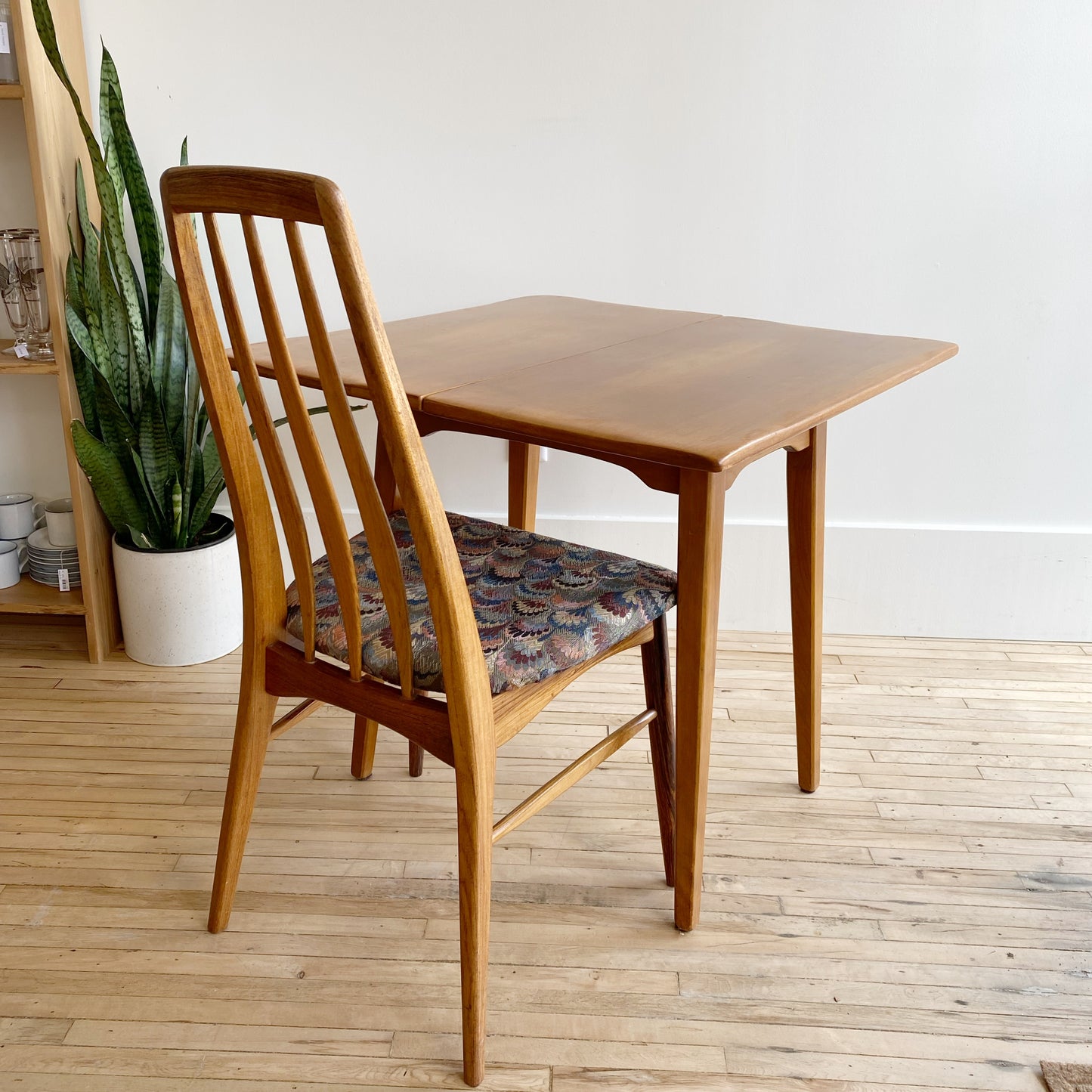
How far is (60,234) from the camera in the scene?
2182mm

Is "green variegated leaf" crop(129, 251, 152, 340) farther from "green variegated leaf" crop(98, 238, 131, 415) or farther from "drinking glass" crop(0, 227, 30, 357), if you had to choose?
"drinking glass" crop(0, 227, 30, 357)

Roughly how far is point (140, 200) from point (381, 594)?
1170mm

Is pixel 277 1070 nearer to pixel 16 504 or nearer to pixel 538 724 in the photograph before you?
pixel 538 724

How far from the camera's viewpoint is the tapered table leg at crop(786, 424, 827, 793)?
5.75 ft

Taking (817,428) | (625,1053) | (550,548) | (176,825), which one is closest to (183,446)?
(176,825)

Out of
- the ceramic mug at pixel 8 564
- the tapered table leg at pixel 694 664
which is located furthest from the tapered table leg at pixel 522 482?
the ceramic mug at pixel 8 564

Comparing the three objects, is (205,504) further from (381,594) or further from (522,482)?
(381,594)

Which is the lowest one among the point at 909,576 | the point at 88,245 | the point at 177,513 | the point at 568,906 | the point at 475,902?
the point at 568,906

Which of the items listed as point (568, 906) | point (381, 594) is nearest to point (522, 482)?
point (381, 594)

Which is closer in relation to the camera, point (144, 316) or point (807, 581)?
point (807, 581)

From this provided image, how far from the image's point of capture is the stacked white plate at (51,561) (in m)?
2.44

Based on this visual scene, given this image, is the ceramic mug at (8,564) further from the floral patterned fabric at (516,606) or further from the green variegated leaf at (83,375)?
the floral patterned fabric at (516,606)

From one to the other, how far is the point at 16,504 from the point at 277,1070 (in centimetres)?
161

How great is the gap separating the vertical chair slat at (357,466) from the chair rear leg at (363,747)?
2.16 ft
